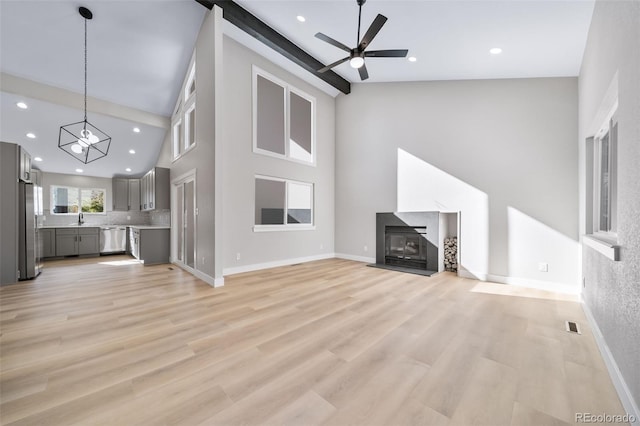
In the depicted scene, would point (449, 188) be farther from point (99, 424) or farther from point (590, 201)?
point (99, 424)

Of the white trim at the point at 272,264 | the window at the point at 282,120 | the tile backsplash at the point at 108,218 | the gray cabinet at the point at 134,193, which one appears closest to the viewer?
the white trim at the point at 272,264

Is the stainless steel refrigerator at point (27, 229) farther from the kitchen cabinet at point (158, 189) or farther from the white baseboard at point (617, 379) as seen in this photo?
the white baseboard at point (617, 379)

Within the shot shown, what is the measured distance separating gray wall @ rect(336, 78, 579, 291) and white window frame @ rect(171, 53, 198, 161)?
380cm

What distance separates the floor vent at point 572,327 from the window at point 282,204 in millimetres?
4583

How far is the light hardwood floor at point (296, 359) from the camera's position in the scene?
1.43 m

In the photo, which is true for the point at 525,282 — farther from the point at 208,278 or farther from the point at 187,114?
the point at 187,114

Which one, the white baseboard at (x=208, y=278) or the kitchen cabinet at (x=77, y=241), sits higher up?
the kitchen cabinet at (x=77, y=241)

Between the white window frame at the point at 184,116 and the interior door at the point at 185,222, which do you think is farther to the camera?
the white window frame at the point at 184,116

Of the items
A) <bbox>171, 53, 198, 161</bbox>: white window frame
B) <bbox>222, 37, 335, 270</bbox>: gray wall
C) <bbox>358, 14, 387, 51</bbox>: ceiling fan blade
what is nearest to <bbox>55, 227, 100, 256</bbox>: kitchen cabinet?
<bbox>171, 53, 198, 161</bbox>: white window frame

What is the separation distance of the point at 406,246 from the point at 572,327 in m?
2.98

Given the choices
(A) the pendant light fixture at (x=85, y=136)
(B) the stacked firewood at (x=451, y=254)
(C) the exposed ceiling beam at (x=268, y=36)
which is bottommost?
(B) the stacked firewood at (x=451, y=254)

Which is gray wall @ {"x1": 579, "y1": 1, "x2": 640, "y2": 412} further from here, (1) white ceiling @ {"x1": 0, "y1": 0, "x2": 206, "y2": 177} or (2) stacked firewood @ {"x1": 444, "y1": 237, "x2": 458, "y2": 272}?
(1) white ceiling @ {"x1": 0, "y1": 0, "x2": 206, "y2": 177}

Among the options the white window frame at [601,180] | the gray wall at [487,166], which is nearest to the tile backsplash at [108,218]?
the gray wall at [487,166]

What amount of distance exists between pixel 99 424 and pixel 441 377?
1981 mm
